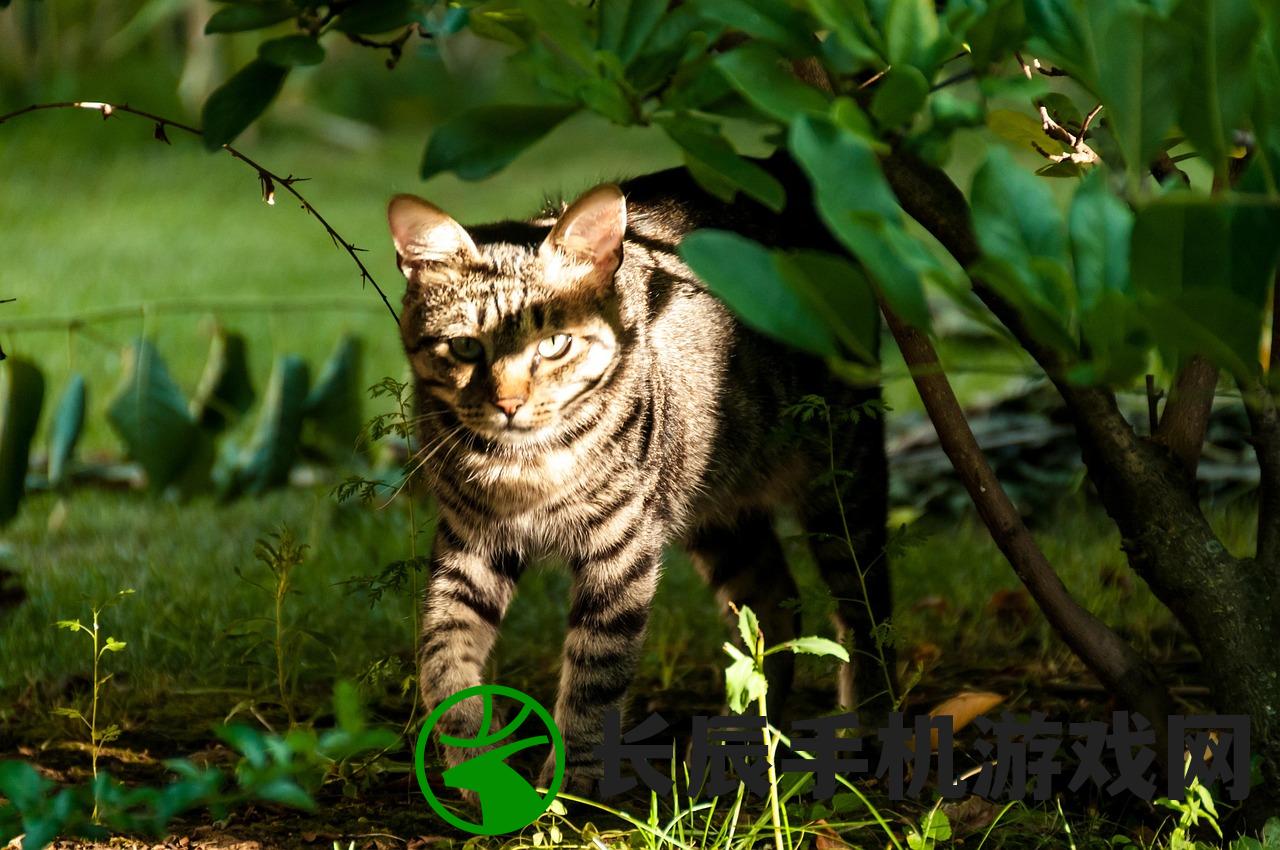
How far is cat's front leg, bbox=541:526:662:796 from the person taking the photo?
228 centimetres

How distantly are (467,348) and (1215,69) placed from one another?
133cm

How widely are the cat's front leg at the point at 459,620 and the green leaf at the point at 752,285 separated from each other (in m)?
1.34

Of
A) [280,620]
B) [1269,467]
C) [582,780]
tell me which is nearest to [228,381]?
[280,620]

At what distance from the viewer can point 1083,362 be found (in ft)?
3.60

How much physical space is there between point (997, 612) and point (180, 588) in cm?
175

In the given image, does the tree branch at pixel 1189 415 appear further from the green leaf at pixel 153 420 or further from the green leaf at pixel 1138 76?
the green leaf at pixel 153 420

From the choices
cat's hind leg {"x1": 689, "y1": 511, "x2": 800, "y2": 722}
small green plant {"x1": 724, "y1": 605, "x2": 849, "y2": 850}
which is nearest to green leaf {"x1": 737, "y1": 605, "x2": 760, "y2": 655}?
small green plant {"x1": 724, "y1": 605, "x2": 849, "y2": 850}

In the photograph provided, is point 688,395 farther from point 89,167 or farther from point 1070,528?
point 89,167

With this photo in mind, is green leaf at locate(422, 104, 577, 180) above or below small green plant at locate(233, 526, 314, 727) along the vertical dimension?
above

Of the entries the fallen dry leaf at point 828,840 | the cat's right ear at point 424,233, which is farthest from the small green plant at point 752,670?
the cat's right ear at point 424,233

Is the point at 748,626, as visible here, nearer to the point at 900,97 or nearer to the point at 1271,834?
the point at 900,97

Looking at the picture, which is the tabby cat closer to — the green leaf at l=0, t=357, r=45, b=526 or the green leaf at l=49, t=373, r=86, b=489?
the green leaf at l=0, t=357, r=45, b=526

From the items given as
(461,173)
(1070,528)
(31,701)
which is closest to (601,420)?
(461,173)

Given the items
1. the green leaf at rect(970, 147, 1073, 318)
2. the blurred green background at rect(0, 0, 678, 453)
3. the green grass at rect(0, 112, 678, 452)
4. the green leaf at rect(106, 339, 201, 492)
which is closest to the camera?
the green leaf at rect(970, 147, 1073, 318)
